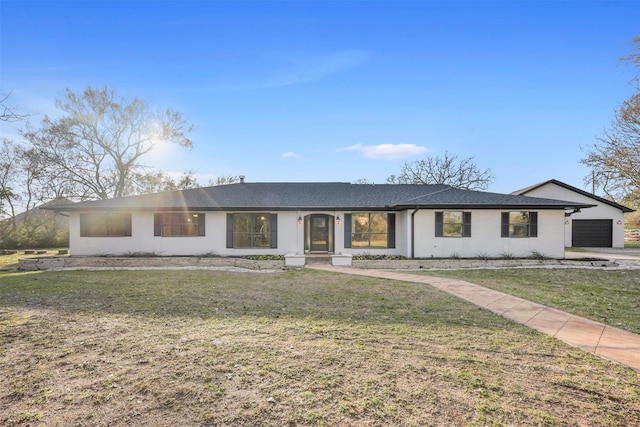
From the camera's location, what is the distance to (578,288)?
8.03 metres

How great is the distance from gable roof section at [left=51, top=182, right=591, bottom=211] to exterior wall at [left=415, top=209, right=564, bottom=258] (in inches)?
22.3

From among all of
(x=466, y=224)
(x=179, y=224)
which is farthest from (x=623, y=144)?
(x=179, y=224)

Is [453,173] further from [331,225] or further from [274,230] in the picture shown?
[274,230]

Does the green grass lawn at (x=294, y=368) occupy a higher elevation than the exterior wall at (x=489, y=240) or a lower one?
lower

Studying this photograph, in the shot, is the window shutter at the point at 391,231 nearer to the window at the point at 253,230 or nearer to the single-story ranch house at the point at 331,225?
the single-story ranch house at the point at 331,225

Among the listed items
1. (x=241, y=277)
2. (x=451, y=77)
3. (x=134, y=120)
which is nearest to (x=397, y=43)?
(x=451, y=77)

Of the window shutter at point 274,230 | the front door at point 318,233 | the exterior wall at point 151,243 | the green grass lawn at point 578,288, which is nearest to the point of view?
the green grass lawn at point 578,288

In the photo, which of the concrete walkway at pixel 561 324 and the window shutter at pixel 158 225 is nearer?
the concrete walkway at pixel 561 324

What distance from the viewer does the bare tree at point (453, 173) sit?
30.6 meters

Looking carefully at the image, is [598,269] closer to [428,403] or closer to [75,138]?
[428,403]

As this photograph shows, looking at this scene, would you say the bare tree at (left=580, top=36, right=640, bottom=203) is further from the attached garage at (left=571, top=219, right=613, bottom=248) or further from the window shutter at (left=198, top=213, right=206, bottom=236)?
the window shutter at (left=198, top=213, right=206, bottom=236)

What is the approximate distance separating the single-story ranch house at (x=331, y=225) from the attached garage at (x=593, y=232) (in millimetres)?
7755

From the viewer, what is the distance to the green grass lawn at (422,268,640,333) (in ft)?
18.5

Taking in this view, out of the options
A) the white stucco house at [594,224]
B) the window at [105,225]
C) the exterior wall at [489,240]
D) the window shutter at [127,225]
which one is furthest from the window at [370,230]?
the white stucco house at [594,224]
